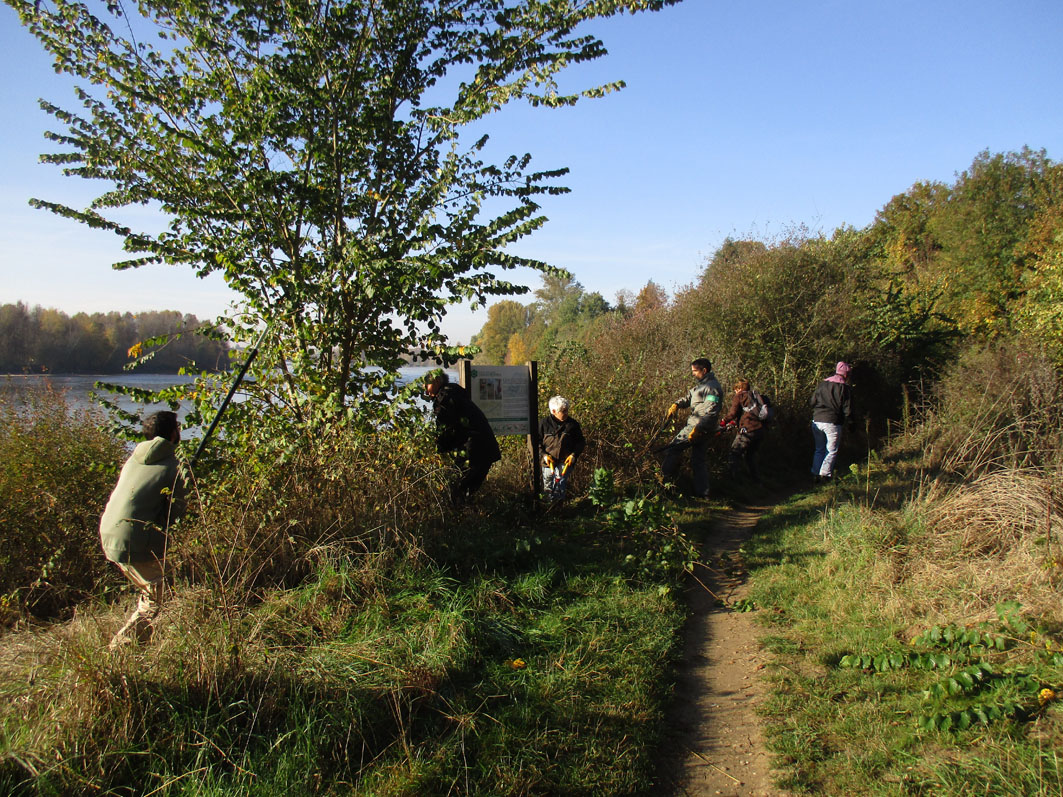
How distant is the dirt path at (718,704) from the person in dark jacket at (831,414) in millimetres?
5269

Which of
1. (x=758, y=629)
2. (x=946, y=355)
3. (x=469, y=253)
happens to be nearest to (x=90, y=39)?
(x=469, y=253)

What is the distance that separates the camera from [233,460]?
226 inches

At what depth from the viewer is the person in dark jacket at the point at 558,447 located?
8.05m

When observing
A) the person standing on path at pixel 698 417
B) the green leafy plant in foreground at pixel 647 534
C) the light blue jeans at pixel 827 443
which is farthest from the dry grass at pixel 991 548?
the light blue jeans at pixel 827 443

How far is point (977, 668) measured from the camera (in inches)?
152

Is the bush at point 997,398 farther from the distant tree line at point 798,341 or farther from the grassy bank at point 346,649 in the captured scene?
the grassy bank at point 346,649

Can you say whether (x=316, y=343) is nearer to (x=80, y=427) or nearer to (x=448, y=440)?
(x=448, y=440)

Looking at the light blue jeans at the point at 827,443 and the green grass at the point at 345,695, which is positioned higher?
the light blue jeans at the point at 827,443

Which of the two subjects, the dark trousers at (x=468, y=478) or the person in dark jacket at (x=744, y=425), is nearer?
the dark trousers at (x=468, y=478)

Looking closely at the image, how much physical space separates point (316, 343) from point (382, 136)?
2.03m

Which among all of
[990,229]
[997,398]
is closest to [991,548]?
[997,398]

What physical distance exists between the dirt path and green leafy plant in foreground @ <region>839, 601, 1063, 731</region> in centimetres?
75

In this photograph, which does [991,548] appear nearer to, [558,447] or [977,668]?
[977,668]

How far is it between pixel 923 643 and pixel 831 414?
22.8 ft
